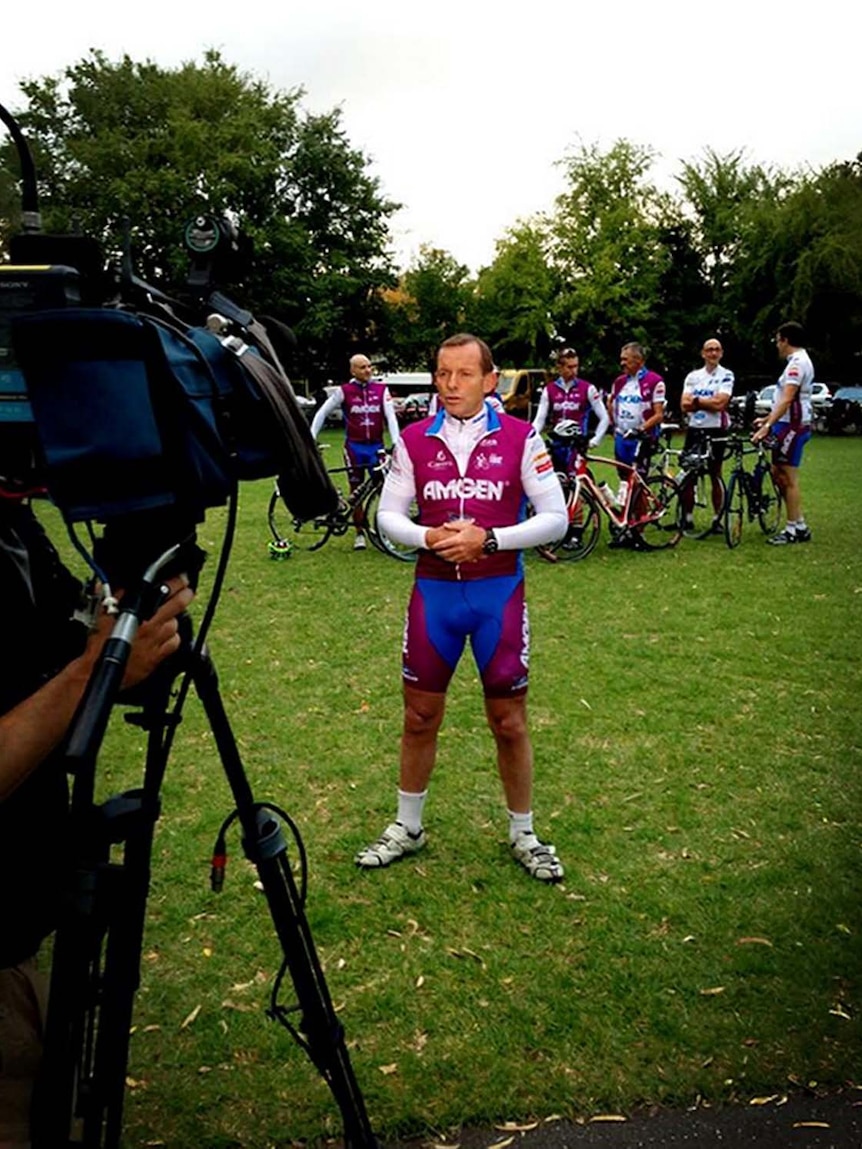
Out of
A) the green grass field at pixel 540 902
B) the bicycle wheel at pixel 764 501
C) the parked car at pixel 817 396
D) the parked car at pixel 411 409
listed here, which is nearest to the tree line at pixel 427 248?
the parked car at pixel 817 396

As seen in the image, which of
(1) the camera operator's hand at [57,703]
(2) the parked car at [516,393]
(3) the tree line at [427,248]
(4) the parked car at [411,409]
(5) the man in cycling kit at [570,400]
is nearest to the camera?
(1) the camera operator's hand at [57,703]

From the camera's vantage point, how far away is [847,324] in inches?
1438

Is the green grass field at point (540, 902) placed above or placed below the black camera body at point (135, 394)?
below

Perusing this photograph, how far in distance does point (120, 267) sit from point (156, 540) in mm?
484

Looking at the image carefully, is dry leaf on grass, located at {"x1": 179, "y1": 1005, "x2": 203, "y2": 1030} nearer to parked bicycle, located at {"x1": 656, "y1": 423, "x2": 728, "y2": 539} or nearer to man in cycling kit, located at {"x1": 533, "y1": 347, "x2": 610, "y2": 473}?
man in cycling kit, located at {"x1": 533, "y1": 347, "x2": 610, "y2": 473}

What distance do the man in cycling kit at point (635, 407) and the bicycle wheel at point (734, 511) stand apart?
42.9 inches

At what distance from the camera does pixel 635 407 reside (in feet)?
36.1

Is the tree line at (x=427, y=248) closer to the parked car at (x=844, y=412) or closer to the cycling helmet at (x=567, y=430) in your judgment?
the parked car at (x=844, y=412)

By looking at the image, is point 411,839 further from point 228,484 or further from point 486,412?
point 228,484

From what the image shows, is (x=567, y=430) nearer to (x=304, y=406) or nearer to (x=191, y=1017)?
(x=191, y=1017)

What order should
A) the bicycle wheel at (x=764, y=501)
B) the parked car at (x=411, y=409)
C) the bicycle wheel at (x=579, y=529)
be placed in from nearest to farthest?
the bicycle wheel at (x=579, y=529) → the bicycle wheel at (x=764, y=501) → the parked car at (x=411, y=409)

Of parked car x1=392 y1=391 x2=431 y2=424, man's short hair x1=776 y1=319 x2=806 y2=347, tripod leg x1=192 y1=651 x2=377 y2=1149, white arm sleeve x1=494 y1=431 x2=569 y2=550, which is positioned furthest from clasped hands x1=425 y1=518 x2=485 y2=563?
parked car x1=392 y1=391 x2=431 y2=424

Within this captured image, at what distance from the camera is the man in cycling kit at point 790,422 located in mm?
10359

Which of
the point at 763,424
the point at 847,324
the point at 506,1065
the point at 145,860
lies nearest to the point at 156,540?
the point at 145,860
